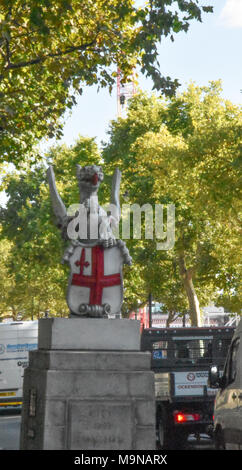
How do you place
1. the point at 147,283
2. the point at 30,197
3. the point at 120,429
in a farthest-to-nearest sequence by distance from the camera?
the point at 30,197
the point at 147,283
the point at 120,429

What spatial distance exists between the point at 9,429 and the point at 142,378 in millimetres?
13573

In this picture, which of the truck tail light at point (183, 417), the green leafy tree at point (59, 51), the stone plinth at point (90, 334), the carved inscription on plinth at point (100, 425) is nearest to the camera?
the carved inscription on plinth at point (100, 425)

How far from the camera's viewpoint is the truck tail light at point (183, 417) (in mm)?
16266

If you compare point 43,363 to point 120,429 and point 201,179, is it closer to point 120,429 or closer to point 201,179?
point 120,429

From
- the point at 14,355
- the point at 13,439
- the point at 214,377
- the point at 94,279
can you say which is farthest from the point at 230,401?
the point at 14,355

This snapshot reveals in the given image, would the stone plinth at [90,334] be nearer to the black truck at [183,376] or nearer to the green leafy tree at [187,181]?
the black truck at [183,376]

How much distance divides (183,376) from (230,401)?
4972 mm

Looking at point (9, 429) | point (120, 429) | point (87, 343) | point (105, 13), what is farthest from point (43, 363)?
point (9, 429)

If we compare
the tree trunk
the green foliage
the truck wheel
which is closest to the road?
the truck wheel

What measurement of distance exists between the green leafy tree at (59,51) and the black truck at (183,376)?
5624 mm

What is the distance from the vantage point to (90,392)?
9.33 metres

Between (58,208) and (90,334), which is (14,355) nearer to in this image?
(58,208)

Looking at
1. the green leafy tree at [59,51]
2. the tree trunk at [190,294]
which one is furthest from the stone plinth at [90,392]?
the tree trunk at [190,294]
